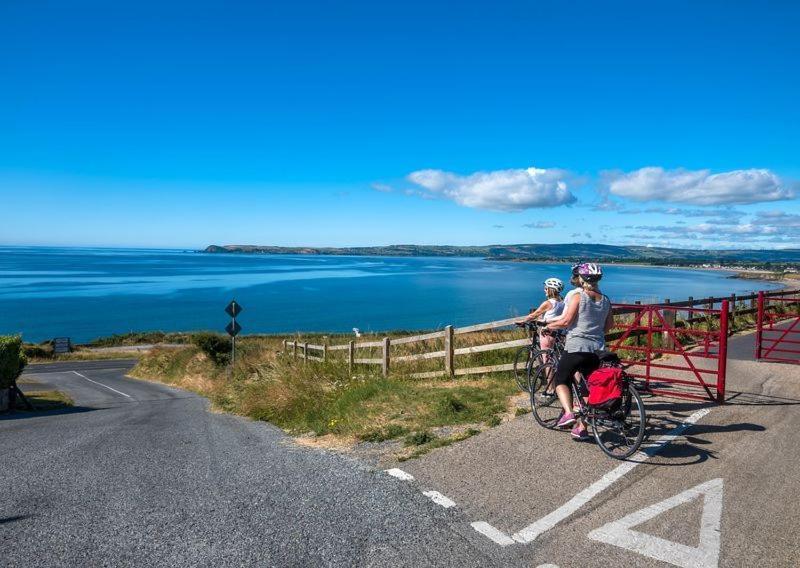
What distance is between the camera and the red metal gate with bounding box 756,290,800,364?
33.6 ft

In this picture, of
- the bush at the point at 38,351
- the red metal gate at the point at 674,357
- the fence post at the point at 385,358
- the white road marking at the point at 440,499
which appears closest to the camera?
the white road marking at the point at 440,499

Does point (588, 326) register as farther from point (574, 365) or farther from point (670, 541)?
point (670, 541)

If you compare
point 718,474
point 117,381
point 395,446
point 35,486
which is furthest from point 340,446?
point 117,381

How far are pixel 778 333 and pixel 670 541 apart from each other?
46.9ft

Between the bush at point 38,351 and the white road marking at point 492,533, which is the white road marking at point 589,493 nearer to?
the white road marking at point 492,533

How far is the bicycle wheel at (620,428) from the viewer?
512 cm

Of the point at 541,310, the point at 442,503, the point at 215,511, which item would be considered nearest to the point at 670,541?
the point at 442,503

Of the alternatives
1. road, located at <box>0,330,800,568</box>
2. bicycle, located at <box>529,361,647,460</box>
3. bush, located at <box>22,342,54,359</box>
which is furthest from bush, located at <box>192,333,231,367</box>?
bush, located at <box>22,342,54,359</box>

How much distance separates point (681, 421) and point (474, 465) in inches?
109

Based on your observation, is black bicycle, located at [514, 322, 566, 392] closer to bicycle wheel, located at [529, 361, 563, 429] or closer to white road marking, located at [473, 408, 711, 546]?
bicycle wheel, located at [529, 361, 563, 429]

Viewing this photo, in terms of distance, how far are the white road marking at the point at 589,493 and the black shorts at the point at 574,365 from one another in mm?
900

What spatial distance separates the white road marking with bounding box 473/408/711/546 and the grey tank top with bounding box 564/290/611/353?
108cm

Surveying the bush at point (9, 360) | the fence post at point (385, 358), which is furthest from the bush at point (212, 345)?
the fence post at point (385, 358)

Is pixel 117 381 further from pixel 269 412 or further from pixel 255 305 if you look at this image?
pixel 255 305
